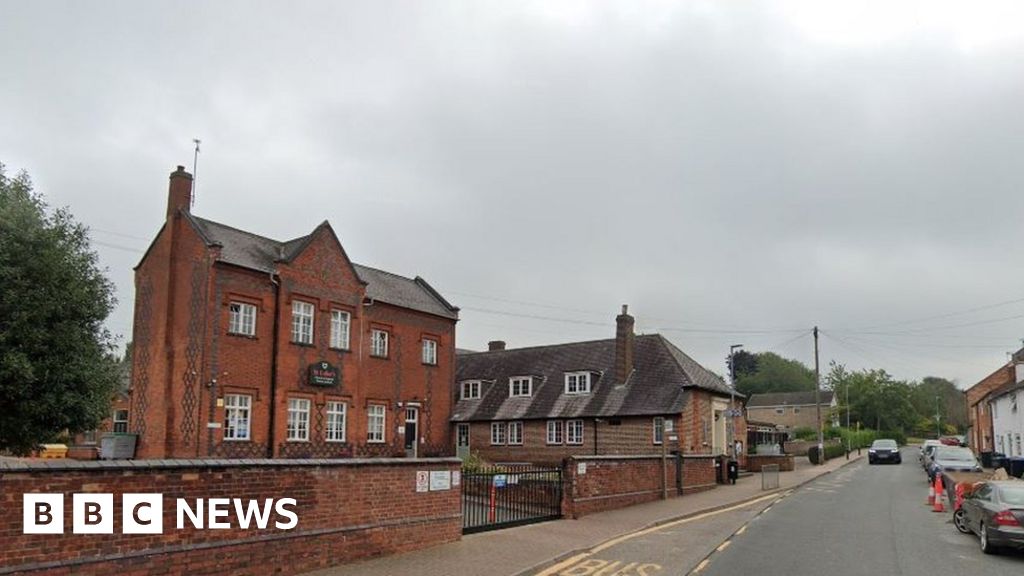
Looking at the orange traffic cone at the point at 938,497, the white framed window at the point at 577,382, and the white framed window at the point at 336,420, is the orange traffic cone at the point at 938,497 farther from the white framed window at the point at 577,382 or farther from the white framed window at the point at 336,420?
the white framed window at the point at 336,420

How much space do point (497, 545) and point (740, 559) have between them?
168 inches

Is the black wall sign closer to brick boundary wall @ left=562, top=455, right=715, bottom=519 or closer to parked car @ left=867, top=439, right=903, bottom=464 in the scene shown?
brick boundary wall @ left=562, top=455, right=715, bottom=519

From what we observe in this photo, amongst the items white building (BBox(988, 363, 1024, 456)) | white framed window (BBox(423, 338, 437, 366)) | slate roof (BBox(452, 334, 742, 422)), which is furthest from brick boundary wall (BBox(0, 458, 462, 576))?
white building (BBox(988, 363, 1024, 456))

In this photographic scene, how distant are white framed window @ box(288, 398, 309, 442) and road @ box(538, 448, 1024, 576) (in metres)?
17.5

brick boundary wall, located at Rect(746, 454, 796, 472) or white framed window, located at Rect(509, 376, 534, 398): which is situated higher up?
white framed window, located at Rect(509, 376, 534, 398)

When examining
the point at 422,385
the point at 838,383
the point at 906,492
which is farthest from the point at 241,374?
the point at 838,383

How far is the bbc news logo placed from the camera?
834 cm

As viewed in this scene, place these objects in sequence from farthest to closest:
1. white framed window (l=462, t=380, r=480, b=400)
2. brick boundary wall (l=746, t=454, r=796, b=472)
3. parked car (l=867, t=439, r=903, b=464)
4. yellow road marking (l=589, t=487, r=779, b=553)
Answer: parked car (l=867, t=439, r=903, b=464)
white framed window (l=462, t=380, r=480, b=400)
brick boundary wall (l=746, t=454, r=796, b=472)
yellow road marking (l=589, t=487, r=779, b=553)

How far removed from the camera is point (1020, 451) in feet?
135

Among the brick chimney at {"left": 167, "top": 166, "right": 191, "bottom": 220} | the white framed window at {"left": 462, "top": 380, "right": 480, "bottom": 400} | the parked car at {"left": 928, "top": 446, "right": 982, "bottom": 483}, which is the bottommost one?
the parked car at {"left": 928, "top": 446, "right": 982, "bottom": 483}

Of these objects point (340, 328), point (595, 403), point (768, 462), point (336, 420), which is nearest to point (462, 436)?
point (595, 403)

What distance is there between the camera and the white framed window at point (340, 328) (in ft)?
113

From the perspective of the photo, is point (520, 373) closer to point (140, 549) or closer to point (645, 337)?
point (645, 337)

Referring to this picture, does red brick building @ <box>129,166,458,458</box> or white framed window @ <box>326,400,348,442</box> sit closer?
red brick building @ <box>129,166,458,458</box>
